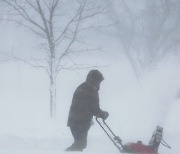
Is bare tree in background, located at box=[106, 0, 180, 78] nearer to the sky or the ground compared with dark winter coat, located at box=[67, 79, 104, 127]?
nearer to the sky

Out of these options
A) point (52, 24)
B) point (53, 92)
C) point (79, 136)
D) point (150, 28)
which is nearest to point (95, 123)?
point (53, 92)

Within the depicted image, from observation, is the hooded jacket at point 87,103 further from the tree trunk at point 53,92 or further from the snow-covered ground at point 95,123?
the tree trunk at point 53,92

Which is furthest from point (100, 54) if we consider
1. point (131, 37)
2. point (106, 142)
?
point (106, 142)

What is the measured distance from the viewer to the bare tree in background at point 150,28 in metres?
23.4

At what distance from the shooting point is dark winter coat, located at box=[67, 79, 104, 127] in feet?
23.9

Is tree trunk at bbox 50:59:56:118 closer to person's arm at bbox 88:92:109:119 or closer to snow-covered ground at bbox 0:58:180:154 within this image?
snow-covered ground at bbox 0:58:180:154

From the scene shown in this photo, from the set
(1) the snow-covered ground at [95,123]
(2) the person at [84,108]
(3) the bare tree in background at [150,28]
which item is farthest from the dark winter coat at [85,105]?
(3) the bare tree in background at [150,28]

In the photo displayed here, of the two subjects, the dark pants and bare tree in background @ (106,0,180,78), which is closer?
the dark pants

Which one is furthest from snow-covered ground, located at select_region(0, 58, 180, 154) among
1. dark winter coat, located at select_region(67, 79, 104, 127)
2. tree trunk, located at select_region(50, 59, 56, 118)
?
dark winter coat, located at select_region(67, 79, 104, 127)

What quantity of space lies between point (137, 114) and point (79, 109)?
309 inches

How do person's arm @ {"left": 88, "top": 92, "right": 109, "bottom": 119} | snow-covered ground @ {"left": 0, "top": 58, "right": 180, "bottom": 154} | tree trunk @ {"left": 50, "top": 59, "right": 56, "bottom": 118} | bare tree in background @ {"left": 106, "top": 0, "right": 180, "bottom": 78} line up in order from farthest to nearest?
1. bare tree in background @ {"left": 106, "top": 0, "right": 180, "bottom": 78}
2. tree trunk @ {"left": 50, "top": 59, "right": 56, "bottom": 118}
3. snow-covered ground @ {"left": 0, "top": 58, "right": 180, "bottom": 154}
4. person's arm @ {"left": 88, "top": 92, "right": 109, "bottom": 119}

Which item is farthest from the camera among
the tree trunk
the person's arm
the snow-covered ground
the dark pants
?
the tree trunk

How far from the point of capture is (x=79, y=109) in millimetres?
7418

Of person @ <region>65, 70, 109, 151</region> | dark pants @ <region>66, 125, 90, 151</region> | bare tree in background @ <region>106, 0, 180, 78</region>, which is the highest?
bare tree in background @ <region>106, 0, 180, 78</region>
